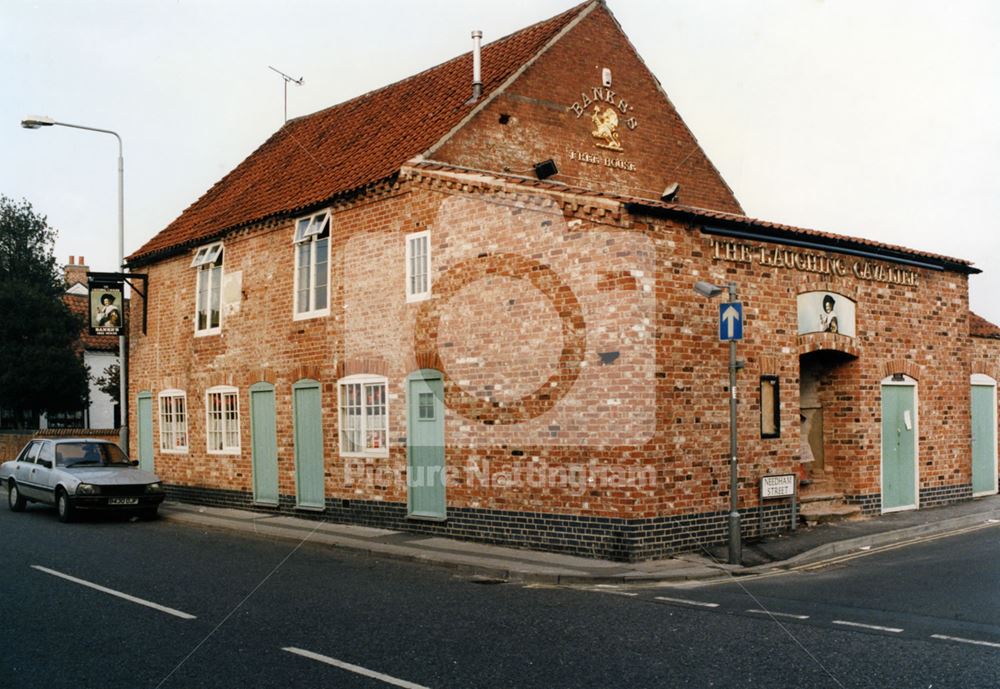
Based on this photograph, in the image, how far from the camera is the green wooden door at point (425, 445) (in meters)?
15.3

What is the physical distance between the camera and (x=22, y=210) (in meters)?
42.4

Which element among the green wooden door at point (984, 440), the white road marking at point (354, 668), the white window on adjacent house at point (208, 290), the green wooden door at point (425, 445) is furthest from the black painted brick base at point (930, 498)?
the white window on adjacent house at point (208, 290)

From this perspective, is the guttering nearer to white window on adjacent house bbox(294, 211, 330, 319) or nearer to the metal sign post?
the metal sign post

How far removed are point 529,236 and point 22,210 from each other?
37100 mm

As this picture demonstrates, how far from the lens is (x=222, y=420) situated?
21000mm

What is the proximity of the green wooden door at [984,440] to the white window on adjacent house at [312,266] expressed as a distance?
13.4m

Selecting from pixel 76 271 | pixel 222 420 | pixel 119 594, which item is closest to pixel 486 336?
pixel 119 594

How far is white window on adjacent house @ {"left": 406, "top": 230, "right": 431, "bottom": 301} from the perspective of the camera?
1558 centimetres

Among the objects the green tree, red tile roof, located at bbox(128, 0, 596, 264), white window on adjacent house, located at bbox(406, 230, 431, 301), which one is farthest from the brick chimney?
white window on adjacent house, located at bbox(406, 230, 431, 301)

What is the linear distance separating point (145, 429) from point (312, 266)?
9.22 m

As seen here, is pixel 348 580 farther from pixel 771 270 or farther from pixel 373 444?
pixel 771 270

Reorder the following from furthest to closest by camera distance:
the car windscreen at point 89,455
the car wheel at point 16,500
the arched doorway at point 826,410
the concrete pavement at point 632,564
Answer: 1. the car wheel at point 16,500
2. the car windscreen at point 89,455
3. the arched doorway at point 826,410
4. the concrete pavement at point 632,564

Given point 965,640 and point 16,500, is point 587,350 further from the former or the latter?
point 16,500

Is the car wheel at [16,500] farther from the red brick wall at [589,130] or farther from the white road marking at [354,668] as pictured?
the white road marking at [354,668]
